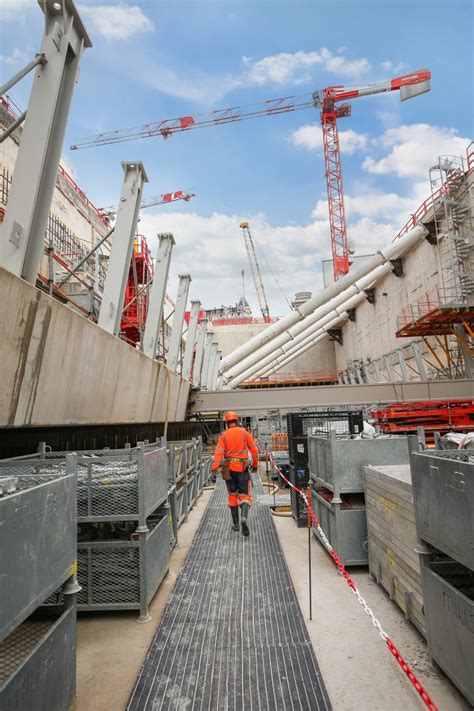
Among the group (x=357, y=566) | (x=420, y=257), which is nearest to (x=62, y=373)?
(x=357, y=566)

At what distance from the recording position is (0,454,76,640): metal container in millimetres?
1738

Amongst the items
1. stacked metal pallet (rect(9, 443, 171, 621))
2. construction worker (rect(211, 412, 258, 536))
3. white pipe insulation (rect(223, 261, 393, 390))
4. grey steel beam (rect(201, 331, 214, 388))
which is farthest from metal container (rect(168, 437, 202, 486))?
white pipe insulation (rect(223, 261, 393, 390))

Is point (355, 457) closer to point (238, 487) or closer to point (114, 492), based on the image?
point (238, 487)

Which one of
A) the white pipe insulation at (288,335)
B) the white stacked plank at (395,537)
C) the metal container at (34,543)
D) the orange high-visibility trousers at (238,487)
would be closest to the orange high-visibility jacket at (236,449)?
the orange high-visibility trousers at (238,487)

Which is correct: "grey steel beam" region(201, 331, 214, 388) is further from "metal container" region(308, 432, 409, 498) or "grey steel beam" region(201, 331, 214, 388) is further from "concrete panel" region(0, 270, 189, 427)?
"metal container" region(308, 432, 409, 498)

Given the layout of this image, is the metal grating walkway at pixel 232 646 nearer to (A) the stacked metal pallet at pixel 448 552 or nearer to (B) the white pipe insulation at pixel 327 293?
(A) the stacked metal pallet at pixel 448 552

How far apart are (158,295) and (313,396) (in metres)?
8.08

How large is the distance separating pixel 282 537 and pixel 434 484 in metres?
4.34

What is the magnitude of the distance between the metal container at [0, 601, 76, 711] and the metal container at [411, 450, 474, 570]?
7.33 ft

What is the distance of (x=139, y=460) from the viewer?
4.13 meters

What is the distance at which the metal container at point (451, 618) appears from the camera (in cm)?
239

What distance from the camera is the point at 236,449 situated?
672 cm

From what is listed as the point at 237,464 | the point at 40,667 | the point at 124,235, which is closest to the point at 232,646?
the point at 40,667

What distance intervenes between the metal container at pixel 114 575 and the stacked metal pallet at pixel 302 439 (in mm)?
3662
